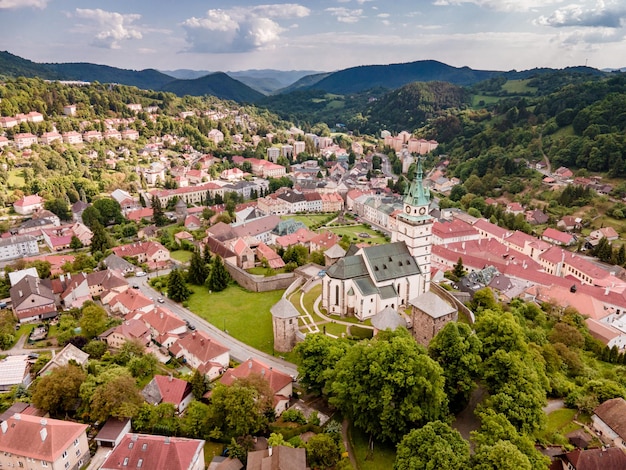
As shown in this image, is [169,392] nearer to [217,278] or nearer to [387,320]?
[387,320]

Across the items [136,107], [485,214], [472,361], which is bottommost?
[485,214]

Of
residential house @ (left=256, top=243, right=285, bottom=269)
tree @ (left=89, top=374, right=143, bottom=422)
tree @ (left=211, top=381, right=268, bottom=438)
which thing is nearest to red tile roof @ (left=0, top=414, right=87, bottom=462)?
tree @ (left=89, top=374, right=143, bottom=422)

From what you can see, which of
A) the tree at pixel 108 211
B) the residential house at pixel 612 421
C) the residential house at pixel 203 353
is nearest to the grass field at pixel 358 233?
the tree at pixel 108 211

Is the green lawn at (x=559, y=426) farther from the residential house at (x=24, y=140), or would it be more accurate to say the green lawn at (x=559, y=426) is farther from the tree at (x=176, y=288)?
the residential house at (x=24, y=140)

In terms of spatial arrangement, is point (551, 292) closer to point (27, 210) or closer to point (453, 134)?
point (27, 210)

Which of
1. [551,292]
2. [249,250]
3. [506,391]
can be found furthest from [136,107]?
[506,391]

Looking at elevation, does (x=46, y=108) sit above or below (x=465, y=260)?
above

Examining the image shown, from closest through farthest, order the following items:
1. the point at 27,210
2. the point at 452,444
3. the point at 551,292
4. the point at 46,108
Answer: the point at 452,444 < the point at 551,292 < the point at 27,210 < the point at 46,108
